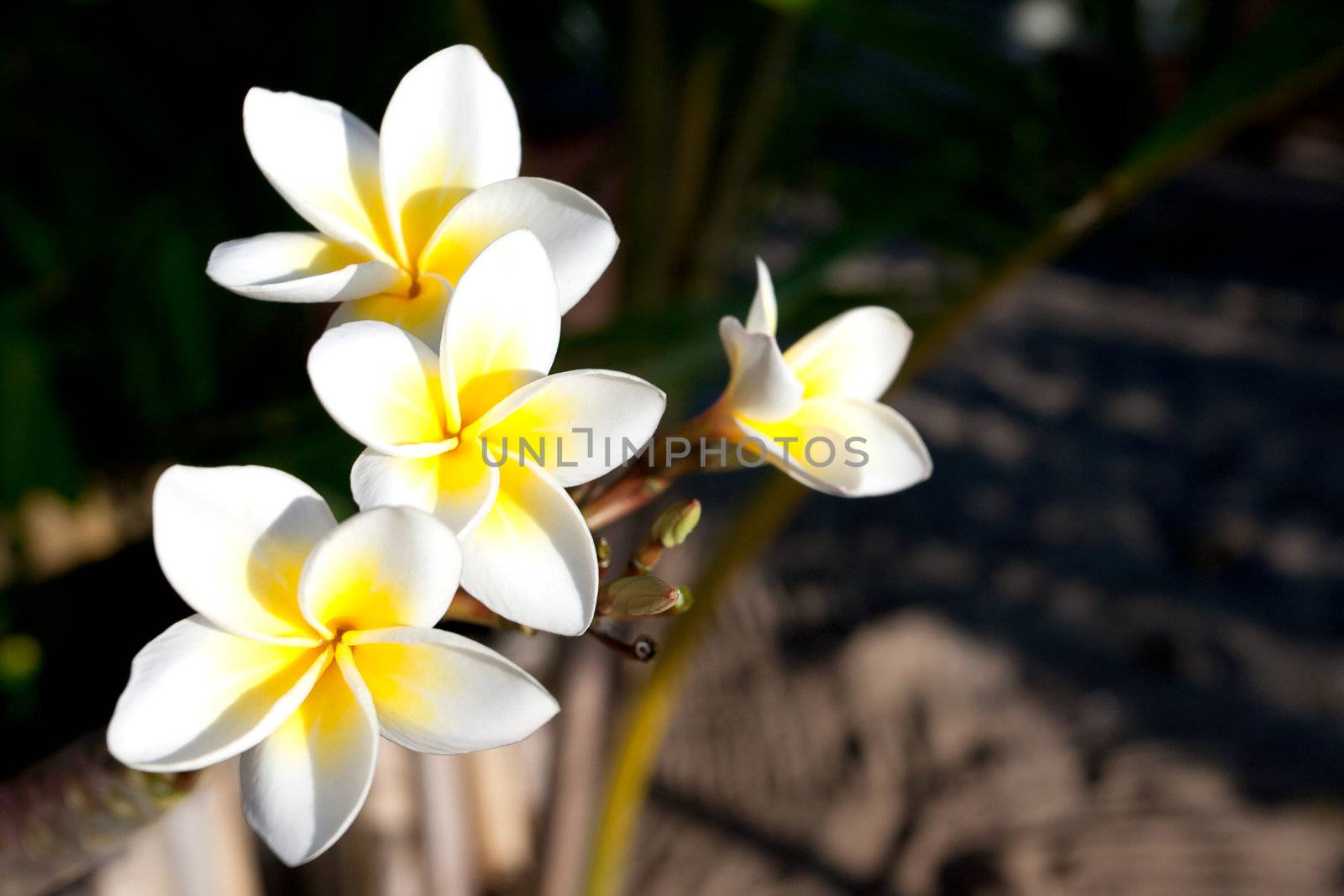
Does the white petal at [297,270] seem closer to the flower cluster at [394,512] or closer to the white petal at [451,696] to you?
the flower cluster at [394,512]

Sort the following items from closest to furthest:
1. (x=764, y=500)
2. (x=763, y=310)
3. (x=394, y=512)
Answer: (x=394, y=512)
(x=763, y=310)
(x=764, y=500)

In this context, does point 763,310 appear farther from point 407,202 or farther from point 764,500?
point 764,500

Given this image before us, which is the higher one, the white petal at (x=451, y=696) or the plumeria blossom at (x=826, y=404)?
the plumeria blossom at (x=826, y=404)

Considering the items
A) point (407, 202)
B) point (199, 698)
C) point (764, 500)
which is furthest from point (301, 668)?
point (764, 500)

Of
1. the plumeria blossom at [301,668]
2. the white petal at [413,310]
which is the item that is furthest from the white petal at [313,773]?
the white petal at [413,310]

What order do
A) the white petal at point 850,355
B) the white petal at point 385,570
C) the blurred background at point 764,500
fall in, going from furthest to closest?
the blurred background at point 764,500
the white petal at point 850,355
the white petal at point 385,570

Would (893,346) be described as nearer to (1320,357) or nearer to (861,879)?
(861,879)

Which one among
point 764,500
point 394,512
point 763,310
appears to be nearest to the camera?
point 394,512
